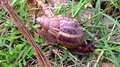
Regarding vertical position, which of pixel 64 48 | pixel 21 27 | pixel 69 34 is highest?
pixel 21 27

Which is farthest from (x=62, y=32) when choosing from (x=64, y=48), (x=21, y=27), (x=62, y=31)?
(x=21, y=27)

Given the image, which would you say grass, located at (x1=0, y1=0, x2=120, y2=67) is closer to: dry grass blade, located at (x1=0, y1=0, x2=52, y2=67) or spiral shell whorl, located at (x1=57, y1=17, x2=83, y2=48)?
spiral shell whorl, located at (x1=57, y1=17, x2=83, y2=48)

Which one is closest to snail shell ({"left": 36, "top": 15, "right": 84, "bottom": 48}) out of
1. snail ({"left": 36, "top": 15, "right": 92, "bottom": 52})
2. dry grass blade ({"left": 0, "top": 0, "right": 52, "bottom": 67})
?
snail ({"left": 36, "top": 15, "right": 92, "bottom": 52})

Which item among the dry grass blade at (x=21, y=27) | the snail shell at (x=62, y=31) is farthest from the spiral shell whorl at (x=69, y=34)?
the dry grass blade at (x=21, y=27)

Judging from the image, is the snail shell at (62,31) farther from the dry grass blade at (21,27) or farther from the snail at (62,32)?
the dry grass blade at (21,27)

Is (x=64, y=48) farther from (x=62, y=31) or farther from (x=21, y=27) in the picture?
(x=21, y=27)

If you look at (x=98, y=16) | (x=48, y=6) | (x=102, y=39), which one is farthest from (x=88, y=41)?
(x=48, y=6)
